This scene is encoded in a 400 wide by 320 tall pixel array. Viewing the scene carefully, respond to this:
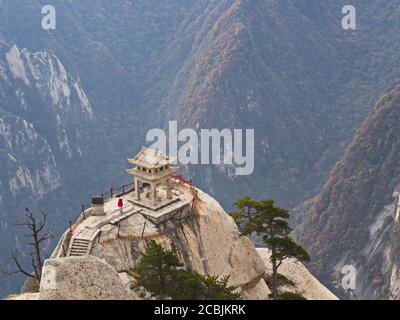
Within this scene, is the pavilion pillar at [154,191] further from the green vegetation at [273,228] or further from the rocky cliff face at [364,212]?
the rocky cliff face at [364,212]

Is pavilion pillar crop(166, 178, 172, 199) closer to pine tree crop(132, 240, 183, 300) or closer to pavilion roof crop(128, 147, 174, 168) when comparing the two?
pavilion roof crop(128, 147, 174, 168)

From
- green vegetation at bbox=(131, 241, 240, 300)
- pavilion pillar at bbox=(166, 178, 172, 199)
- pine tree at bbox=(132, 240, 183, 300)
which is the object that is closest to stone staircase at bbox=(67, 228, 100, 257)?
green vegetation at bbox=(131, 241, 240, 300)

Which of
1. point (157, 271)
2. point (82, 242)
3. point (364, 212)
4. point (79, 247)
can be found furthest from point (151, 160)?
point (364, 212)

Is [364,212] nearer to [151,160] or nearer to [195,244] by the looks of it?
[195,244]

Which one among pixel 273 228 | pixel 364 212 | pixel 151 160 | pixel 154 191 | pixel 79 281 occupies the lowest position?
pixel 364 212

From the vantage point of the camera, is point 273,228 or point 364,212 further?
point 364,212

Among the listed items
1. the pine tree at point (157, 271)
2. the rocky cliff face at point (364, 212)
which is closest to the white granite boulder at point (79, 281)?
the pine tree at point (157, 271)
